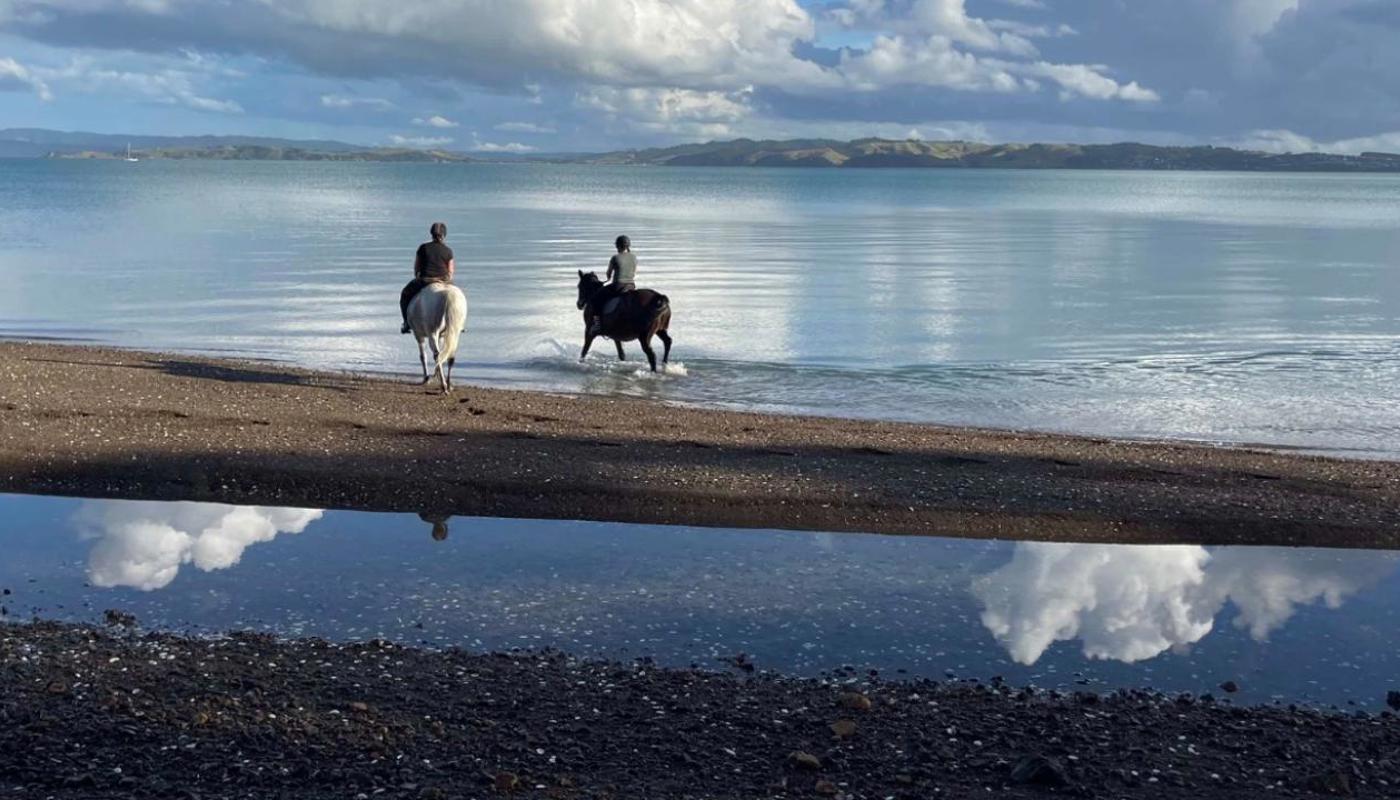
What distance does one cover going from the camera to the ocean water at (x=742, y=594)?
9.20 metres

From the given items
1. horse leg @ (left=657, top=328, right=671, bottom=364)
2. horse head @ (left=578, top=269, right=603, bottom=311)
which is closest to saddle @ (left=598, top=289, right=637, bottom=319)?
horse head @ (left=578, top=269, right=603, bottom=311)

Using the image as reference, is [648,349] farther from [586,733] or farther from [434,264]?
[586,733]

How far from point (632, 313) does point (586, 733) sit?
51.0 feet

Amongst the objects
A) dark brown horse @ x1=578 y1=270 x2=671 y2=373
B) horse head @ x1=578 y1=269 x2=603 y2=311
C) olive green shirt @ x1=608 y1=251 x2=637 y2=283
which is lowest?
dark brown horse @ x1=578 y1=270 x2=671 y2=373

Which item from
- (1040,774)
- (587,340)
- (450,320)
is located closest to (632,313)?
(587,340)

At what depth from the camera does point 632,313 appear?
22562 millimetres

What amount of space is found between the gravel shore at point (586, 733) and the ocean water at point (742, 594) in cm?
72

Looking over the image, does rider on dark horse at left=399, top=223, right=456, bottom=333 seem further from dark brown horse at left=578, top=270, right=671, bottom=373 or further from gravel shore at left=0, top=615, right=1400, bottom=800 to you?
gravel shore at left=0, top=615, right=1400, bottom=800

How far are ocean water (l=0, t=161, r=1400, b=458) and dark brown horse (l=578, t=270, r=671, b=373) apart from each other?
74 centimetres

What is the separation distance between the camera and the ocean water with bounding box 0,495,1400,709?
920cm

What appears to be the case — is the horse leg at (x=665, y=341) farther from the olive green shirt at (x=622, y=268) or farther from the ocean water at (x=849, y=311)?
the olive green shirt at (x=622, y=268)

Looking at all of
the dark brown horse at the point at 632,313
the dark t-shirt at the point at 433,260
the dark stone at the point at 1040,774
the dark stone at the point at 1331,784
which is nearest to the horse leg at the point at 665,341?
the dark brown horse at the point at 632,313

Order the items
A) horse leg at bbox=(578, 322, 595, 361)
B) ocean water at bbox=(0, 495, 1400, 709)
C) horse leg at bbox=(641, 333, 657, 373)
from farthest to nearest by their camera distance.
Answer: horse leg at bbox=(578, 322, 595, 361) < horse leg at bbox=(641, 333, 657, 373) < ocean water at bbox=(0, 495, 1400, 709)

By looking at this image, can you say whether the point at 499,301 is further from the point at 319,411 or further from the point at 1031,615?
the point at 1031,615
